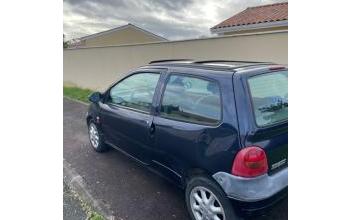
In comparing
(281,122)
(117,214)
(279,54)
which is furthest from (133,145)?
(279,54)

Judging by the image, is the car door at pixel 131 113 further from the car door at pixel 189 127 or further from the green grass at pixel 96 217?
the green grass at pixel 96 217

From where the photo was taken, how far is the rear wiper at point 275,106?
7.76ft

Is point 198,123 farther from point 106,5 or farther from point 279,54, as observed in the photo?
point 106,5

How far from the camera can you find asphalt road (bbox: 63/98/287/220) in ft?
9.29

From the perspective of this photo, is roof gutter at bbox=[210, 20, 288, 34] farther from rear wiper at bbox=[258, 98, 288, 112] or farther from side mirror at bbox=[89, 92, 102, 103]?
rear wiper at bbox=[258, 98, 288, 112]

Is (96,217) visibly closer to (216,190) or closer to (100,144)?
(216,190)

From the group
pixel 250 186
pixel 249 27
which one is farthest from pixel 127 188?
pixel 249 27

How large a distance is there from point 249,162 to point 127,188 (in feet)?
5.73

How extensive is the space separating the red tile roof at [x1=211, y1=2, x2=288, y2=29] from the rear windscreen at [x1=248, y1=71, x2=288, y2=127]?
798 cm

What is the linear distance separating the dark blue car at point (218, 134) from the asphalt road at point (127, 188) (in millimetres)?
329

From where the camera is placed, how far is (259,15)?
1134 centimetres

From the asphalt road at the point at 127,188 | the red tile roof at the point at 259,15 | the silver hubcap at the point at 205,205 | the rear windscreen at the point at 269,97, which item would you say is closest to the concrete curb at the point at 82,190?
the asphalt road at the point at 127,188

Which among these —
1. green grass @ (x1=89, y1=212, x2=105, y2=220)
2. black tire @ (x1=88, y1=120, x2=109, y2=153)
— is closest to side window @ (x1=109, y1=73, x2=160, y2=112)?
black tire @ (x1=88, y1=120, x2=109, y2=153)
